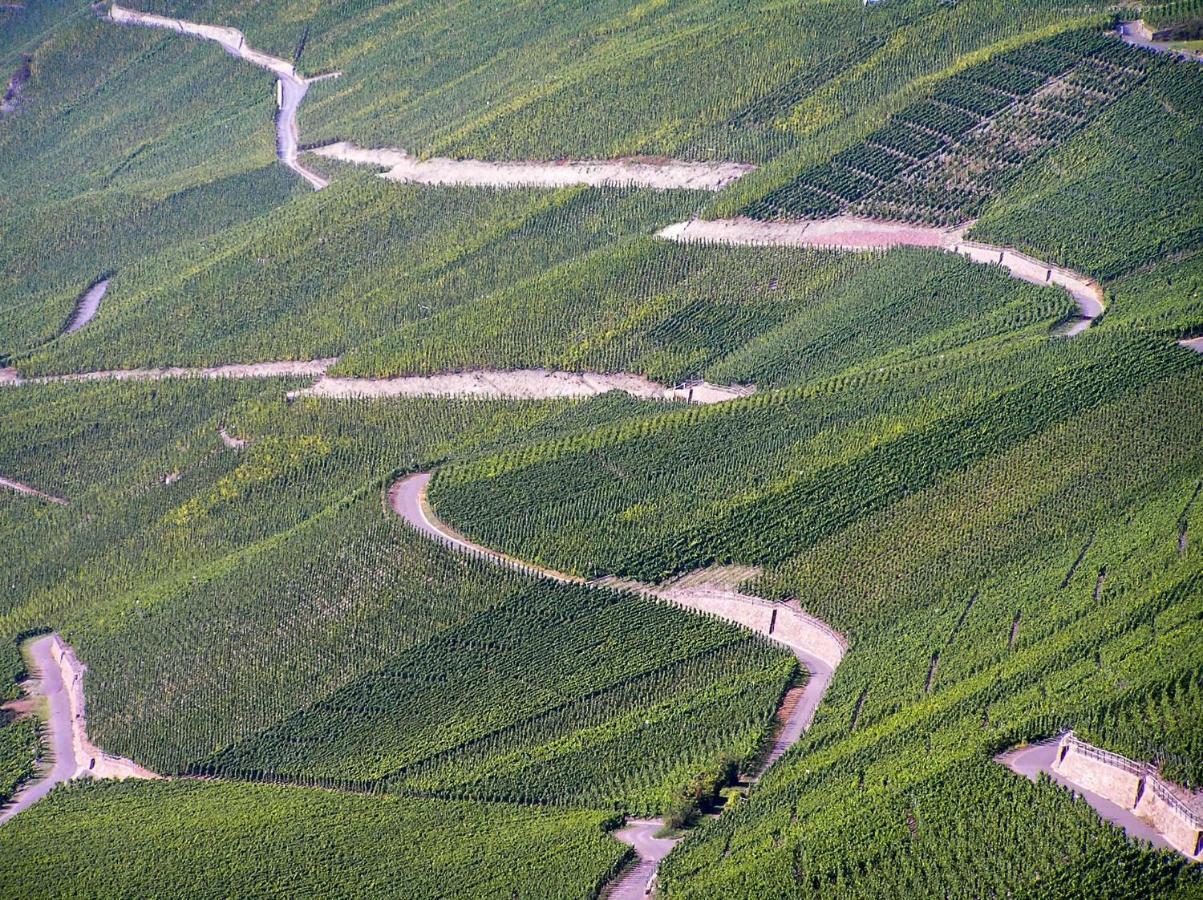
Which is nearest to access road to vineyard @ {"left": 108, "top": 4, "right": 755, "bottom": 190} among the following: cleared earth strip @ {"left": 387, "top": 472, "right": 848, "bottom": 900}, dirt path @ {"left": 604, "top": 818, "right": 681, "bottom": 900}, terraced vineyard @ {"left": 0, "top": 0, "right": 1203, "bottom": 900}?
terraced vineyard @ {"left": 0, "top": 0, "right": 1203, "bottom": 900}

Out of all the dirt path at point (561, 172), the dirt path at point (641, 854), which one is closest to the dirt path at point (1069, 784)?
the dirt path at point (641, 854)

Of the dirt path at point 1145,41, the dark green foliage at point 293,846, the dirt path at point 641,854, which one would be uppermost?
the dirt path at point 1145,41

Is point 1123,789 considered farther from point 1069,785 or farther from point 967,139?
point 967,139

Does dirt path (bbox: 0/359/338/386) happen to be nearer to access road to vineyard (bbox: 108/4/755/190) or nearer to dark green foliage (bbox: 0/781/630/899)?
access road to vineyard (bbox: 108/4/755/190)

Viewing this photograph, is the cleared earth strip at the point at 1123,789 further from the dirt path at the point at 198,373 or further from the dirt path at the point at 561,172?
the dirt path at the point at 561,172

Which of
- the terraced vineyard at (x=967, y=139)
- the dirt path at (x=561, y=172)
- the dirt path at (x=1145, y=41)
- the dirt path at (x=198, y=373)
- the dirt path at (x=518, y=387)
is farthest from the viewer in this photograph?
the dirt path at (x=561, y=172)

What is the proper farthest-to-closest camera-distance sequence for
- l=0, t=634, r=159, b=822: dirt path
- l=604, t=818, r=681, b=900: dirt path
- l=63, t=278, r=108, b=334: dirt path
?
l=63, t=278, r=108, b=334: dirt path
l=0, t=634, r=159, b=822: dirt path
l=604, t=818, r=681, b=900: dirt path

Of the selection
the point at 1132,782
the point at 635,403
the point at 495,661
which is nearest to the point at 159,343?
the point at 635,403
